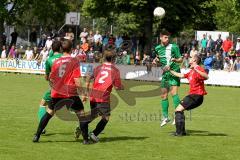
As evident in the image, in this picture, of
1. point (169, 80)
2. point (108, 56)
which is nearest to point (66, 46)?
point (108, 56)

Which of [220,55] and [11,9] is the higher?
[11,9]

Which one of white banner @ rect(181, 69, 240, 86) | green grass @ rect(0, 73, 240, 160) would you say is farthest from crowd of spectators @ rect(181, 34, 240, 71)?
green grass @ rect(0, 73, 240, 160)

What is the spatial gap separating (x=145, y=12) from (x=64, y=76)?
42204 mm

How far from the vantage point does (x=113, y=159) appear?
9.89 m

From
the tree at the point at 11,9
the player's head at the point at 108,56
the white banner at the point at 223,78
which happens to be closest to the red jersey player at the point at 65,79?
the player's head at the point at 108,56

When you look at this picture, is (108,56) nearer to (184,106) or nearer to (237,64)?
(184,106)

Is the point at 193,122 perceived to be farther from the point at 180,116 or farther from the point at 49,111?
the point at 49,111

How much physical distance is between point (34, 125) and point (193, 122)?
4.31 metres

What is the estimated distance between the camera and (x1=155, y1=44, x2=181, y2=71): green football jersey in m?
14.0

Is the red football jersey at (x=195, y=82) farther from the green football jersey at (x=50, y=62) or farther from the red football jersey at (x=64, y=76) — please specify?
the green football jersey at (x=50, y=62)

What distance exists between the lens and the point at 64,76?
440 inches

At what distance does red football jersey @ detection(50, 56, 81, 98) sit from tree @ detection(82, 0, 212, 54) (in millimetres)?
38081

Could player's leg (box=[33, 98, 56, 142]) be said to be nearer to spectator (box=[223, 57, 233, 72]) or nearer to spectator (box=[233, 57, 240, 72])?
spectator (box=[223, 57, 233, 72])

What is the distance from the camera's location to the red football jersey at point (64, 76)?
11062 millimetres
